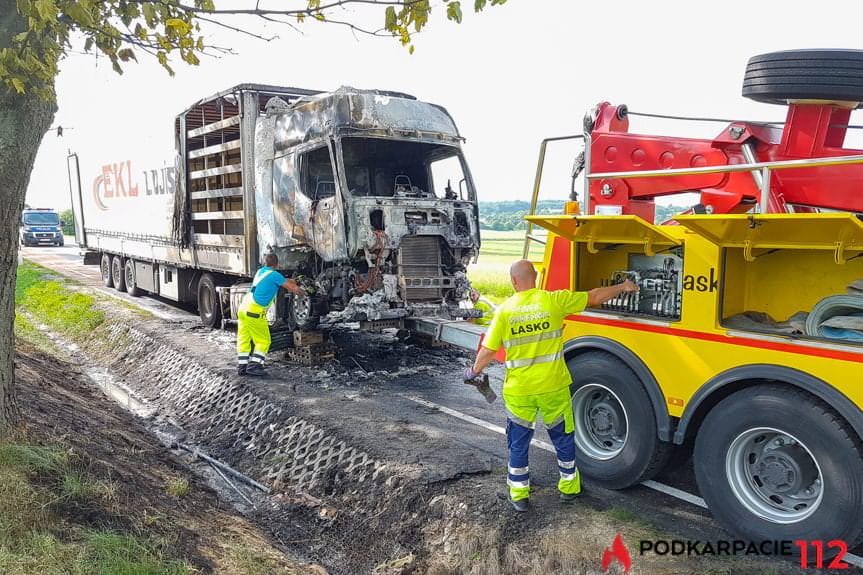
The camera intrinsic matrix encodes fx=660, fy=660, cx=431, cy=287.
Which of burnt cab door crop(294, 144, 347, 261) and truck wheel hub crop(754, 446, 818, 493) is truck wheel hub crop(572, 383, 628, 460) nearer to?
truck wheel hub crop(754, 446, 818, 493)

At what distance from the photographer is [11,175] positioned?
443 cm

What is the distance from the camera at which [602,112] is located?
17.5 feet

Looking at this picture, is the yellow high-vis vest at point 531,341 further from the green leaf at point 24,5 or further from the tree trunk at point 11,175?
the tree trunk at point 11,175

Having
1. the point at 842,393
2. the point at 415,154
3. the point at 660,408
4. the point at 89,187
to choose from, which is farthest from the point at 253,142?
the point at 89,187

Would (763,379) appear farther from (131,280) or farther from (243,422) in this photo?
(131,280)

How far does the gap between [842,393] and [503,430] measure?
3307 millimetres

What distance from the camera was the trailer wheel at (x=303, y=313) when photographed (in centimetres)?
884

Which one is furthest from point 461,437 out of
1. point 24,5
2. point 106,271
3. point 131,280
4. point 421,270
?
point 106,271

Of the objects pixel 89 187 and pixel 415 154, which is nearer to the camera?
pixel 415 154

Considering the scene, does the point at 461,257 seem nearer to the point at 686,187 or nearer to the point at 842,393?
the point at 686,187

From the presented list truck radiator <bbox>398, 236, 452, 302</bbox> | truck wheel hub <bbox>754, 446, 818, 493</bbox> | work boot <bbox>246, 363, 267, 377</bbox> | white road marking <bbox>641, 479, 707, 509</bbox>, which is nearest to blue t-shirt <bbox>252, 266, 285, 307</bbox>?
work boot <bbox>246, 363, 267, 377</bbox>

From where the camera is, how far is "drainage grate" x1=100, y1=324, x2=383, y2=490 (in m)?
5.96

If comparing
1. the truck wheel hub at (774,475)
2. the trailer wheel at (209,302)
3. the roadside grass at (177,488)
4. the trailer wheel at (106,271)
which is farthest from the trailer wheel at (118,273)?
the truck wheel hub at (774,475)

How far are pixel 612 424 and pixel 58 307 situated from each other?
44.8 feet
